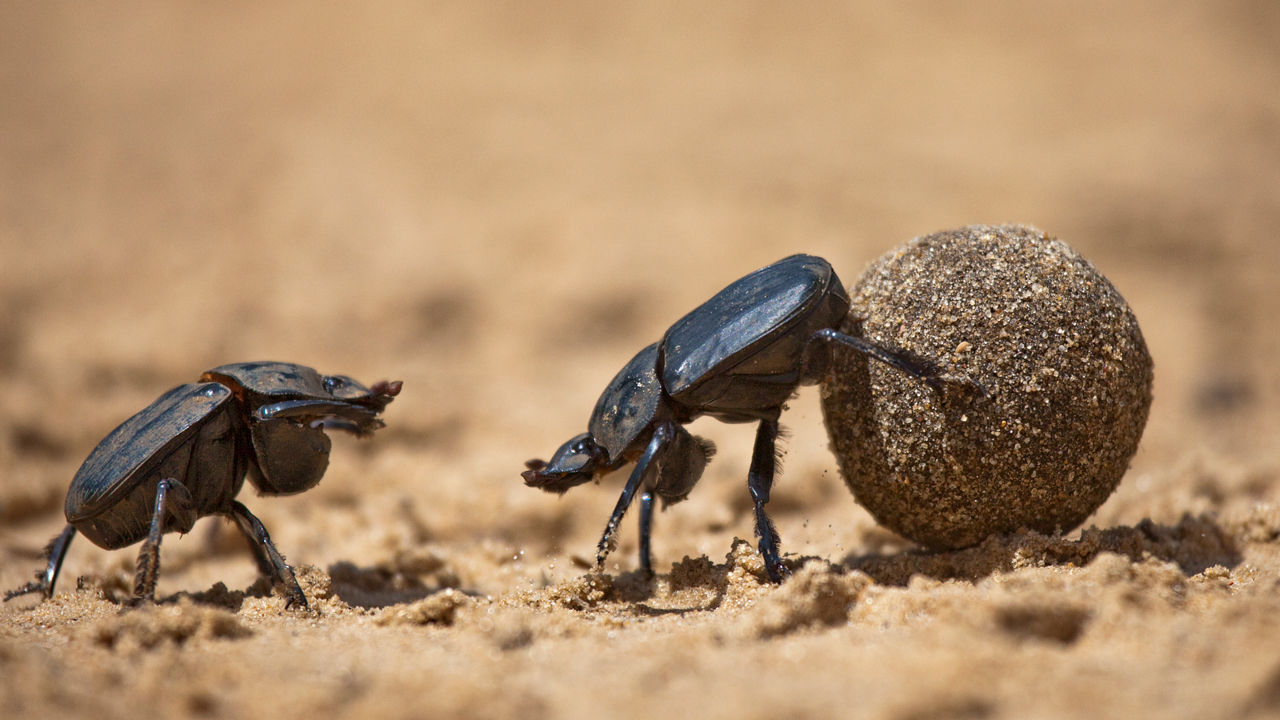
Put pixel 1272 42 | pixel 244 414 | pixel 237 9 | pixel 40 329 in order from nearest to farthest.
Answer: pixel 244 414, pixel 40 329, pixel 1272 42, pixel 237 9

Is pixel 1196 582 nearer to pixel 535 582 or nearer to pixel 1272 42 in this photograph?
pixel 535 582

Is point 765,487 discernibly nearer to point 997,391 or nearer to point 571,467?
point 571,467

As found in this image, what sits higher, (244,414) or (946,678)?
(244,414)

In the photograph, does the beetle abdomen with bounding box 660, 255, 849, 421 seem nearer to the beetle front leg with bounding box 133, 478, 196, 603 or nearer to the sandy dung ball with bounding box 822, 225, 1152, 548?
the sandy dung ball with bounding box 822, 225, 1152, 548

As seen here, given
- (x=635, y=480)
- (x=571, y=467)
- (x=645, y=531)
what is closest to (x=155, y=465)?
(x=571, y=467)

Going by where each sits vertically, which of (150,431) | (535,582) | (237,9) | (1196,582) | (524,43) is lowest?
(1196,582)

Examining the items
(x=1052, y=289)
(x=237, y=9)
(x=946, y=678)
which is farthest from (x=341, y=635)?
(x=237, y=9)

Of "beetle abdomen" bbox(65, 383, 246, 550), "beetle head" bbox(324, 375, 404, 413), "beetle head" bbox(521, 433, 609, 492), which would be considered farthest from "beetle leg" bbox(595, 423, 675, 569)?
"beetle abdomen" bbox(65, 383, 246, 550)
